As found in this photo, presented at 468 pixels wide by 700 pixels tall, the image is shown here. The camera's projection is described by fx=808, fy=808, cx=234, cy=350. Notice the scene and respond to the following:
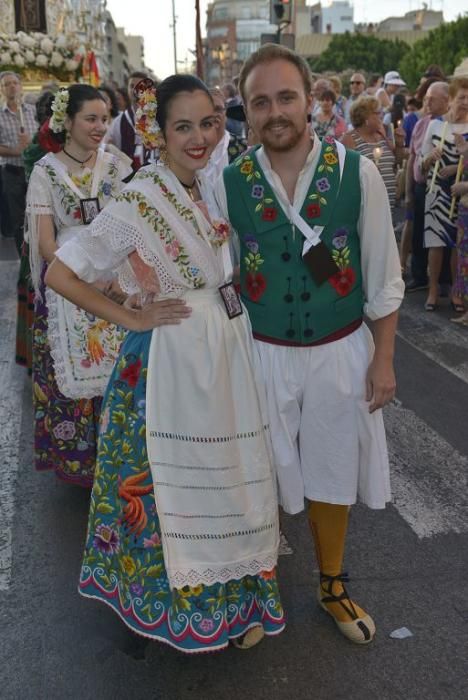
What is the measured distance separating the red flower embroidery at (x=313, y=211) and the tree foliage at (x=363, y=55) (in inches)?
2398

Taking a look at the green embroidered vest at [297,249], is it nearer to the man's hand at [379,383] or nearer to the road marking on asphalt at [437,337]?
the man's hand at [379,383]

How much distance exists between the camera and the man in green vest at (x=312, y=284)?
8.55ft

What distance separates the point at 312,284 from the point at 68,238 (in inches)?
67.5

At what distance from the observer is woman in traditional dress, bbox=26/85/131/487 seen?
13.0 ft

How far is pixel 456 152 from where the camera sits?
7.36 meters

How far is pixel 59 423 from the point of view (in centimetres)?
412

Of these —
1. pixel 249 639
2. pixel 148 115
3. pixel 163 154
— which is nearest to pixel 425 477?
pixel 249 639

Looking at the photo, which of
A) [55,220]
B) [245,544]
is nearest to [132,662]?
[245,544]

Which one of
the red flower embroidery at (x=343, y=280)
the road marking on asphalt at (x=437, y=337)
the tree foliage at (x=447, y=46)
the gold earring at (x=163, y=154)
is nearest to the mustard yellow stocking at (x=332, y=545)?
the red flower embroidery at (x=343, y=280)

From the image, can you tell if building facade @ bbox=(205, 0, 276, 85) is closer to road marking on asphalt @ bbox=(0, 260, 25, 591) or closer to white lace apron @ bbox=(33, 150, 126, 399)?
road marking on asphalt @ bbox=(0, 260, 25, 591)

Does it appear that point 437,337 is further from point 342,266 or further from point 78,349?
point 342,266

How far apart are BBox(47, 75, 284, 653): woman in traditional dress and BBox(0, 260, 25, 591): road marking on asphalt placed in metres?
1.09

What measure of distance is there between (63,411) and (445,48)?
44964 mm

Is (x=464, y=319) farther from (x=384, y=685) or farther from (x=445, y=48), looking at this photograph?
(x=445, y=48)
